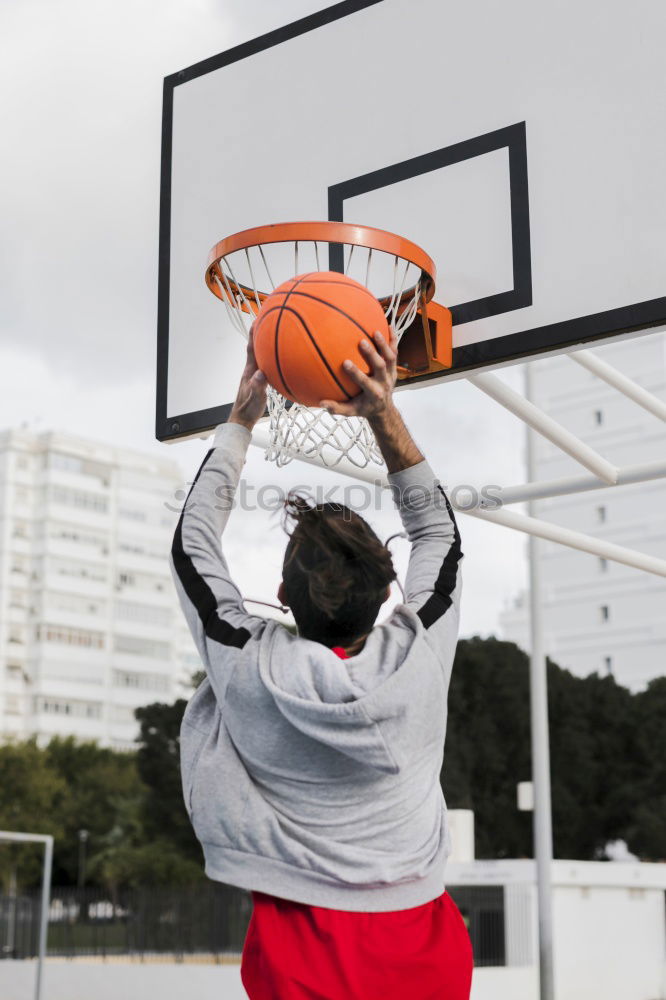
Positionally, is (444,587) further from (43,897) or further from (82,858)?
(82,858)

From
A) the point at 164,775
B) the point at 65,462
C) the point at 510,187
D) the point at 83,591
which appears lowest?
the point at 164,775

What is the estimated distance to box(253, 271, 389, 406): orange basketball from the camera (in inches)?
101

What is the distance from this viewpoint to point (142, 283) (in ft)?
144

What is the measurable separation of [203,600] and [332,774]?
40 centimetres

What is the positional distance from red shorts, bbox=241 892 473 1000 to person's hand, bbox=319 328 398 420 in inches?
38.3

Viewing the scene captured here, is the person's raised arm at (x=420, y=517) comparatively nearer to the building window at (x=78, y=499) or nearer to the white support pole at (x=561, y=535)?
the white support pole at (x=561, y=535)

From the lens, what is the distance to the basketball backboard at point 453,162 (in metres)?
3.40

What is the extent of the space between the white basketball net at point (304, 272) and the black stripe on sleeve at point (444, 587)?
0.96m

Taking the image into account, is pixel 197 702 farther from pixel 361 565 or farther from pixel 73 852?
pixel 73 852

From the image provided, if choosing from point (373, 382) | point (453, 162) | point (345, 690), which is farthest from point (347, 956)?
point (453, 162)

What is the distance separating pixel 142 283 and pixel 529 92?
41.6m

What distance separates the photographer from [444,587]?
2.10 m

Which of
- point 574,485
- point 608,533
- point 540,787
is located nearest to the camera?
point 574,485

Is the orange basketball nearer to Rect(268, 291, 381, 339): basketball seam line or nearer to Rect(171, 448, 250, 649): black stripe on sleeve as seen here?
Rect(268, 291, 381, 339): basketball seam line
